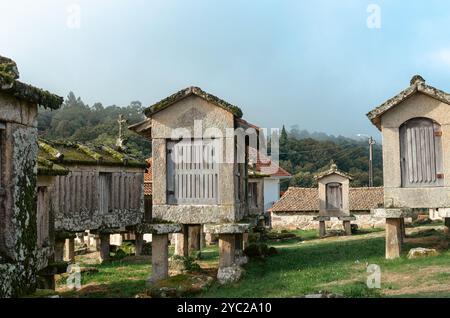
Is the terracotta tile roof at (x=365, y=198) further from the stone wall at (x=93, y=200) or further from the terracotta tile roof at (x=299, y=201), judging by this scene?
the stone wall at (x=93, y=200)

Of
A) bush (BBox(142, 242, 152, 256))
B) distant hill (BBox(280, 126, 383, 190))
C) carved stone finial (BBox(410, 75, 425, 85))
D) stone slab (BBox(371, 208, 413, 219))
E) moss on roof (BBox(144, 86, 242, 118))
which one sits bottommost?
bush (BBox(142, 242, 152, 256))

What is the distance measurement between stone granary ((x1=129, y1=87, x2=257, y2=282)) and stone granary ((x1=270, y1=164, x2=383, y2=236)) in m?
13.9

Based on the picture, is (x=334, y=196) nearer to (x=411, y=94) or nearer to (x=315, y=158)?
(x=411, y=94)

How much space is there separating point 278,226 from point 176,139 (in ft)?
70.5

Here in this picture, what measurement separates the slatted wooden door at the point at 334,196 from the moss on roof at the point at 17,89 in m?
20.8

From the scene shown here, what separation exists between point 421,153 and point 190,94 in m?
6.25

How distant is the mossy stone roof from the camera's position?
1722 centimetres

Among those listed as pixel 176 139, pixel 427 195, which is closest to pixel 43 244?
pixel 176 139

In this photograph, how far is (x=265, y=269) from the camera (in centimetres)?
1522

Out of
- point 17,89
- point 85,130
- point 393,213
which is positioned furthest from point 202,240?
point 85,130

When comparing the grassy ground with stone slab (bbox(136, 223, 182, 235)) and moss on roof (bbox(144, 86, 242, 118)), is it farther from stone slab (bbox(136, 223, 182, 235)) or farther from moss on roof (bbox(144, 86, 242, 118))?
moss on roof (bbox(144, 86, 242, 118))

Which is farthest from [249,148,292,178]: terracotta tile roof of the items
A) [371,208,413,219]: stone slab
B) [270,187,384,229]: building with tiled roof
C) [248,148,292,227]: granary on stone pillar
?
[371,208,413,219]: stone slab
